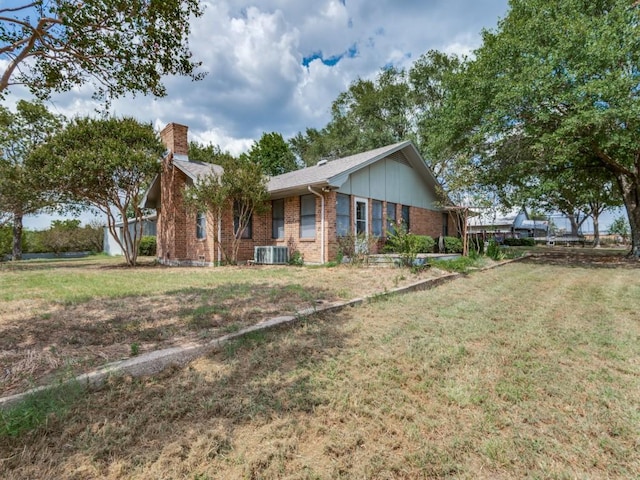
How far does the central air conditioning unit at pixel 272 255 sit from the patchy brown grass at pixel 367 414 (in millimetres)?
7762

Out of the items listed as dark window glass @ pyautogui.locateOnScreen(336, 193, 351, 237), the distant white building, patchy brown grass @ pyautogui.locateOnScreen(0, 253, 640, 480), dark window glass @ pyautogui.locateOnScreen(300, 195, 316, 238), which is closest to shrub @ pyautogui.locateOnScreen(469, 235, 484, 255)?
dark window glass @ pyautogui.locateOnScreen(336, 193, 351, 237)

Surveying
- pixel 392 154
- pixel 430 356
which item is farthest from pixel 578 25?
pixel 430 356

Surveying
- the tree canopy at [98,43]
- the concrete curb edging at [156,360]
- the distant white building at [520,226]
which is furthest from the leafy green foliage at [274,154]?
the concrete curb edging at [156,360]

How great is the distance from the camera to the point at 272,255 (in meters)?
11.7

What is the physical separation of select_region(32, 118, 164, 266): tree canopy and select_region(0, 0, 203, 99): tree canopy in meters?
7.35

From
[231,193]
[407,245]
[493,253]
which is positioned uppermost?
[231,193]

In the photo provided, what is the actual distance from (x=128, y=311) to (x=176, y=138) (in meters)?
11.4

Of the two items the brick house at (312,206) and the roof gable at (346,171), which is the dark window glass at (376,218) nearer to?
the brick house at (312,206)

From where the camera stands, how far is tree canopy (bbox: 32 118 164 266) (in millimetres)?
11508

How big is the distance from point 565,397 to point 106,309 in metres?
5.81

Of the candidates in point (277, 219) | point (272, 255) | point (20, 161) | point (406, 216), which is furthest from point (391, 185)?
point (20, 161)

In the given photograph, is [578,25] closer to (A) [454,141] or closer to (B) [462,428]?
(A) [454,141]

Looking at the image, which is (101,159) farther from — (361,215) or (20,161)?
(361,215)

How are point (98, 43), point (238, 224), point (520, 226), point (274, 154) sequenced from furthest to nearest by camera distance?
1. point (520, 226)
2. point (274, 154)
3. point (238, 224)
4. point (98, 43)
